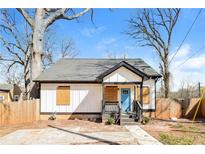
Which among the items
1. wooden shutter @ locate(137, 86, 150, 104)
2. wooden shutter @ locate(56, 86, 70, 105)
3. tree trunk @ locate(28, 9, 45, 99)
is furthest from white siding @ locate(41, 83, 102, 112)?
wooden shutter @ locate(137, 86, 150, 104)

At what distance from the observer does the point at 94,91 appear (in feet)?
49.8

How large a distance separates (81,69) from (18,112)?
526 cm

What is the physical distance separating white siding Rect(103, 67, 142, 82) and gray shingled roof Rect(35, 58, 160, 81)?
1284 millimetres

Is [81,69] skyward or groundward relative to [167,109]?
skyward

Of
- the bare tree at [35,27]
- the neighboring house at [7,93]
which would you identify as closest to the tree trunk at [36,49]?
the bare tree at [35,27]

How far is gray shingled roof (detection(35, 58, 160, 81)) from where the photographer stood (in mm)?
15334

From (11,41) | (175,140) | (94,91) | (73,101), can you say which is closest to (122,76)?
(94,91)

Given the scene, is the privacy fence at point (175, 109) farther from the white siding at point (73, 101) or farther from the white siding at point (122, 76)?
the white siding at point (73, 101)

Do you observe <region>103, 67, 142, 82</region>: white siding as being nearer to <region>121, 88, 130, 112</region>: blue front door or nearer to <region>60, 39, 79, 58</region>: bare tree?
<region>121, 88, 130, 112</region>: blue front door

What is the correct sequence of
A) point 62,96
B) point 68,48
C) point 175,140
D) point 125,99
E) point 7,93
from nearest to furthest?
point 175,140 → point 62,96 → point 125,99 → point 7,93 → point 68,48

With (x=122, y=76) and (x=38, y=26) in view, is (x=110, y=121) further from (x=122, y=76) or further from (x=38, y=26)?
(x=38, y=26)

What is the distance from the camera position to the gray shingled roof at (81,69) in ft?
50.3

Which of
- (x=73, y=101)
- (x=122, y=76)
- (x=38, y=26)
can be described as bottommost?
(x=73, y=101)

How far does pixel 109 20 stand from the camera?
52.3 feet
